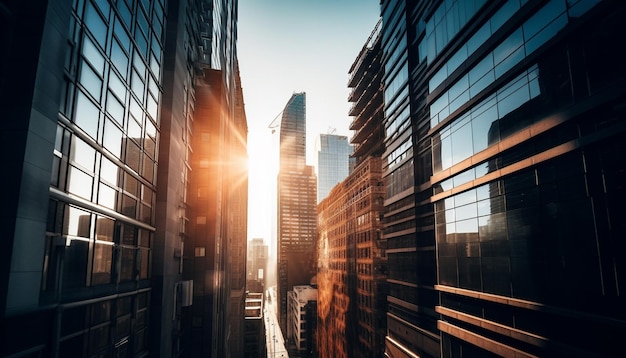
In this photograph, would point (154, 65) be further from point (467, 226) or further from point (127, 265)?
point (467, 226)

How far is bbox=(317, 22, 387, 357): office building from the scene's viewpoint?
2414 inches

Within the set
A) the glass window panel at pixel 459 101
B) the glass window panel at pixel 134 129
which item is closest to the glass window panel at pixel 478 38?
the glass window panel at pixel 459 101

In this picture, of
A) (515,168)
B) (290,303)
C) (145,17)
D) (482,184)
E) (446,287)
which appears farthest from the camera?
(290,303)

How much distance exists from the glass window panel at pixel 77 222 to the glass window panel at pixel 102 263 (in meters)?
1.16

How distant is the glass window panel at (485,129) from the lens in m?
20.3

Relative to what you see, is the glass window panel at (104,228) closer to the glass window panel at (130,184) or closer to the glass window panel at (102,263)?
the glass window panel at (102,263)

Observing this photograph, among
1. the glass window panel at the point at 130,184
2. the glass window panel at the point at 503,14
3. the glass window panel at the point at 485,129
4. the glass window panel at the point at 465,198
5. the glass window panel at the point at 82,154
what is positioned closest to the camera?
the glass window panel at the point at 82,154

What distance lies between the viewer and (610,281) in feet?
42.4

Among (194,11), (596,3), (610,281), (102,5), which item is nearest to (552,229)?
(610,281)

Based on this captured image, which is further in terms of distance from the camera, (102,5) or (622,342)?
(102,5)

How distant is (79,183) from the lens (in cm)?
1252

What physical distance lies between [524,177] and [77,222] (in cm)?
2004

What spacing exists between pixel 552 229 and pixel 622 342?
4.76 metres

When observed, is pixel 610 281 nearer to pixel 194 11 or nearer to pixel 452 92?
pixel 452 92
